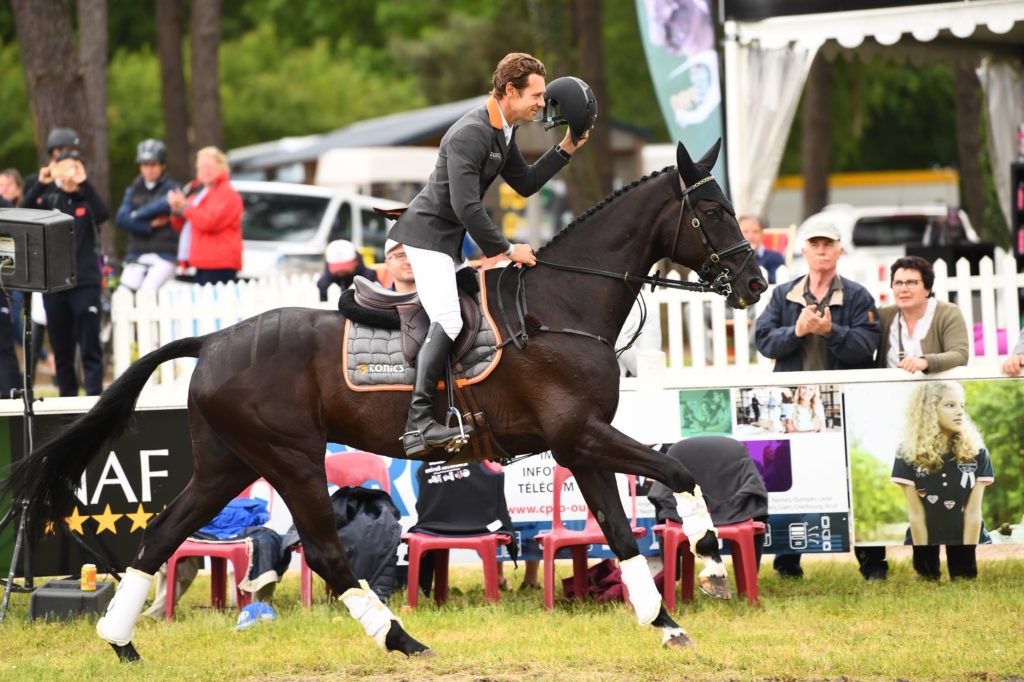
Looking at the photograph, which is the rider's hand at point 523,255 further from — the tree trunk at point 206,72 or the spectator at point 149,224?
the tree trunk at point 206,72

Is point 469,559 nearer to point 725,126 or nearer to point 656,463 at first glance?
point 656,463

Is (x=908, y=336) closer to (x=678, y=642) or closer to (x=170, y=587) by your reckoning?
(x=678, y=642)

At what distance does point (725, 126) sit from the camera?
601 inches

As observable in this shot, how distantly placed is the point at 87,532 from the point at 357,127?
30.4m

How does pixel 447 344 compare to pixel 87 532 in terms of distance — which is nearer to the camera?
pixel 447 344

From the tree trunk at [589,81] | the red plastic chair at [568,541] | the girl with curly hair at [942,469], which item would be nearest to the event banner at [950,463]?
the girl with curly hair at [942,469]

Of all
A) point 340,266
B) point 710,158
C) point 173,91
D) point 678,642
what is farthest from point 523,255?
point 173,91

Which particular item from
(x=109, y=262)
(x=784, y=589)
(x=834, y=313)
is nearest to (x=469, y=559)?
(x=784, y=589)

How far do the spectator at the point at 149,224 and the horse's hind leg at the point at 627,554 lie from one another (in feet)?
26.8

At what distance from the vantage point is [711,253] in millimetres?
6930

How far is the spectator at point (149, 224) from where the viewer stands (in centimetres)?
1407

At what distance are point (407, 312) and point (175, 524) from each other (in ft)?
5.21

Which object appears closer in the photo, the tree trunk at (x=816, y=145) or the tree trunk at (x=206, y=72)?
the tree trunk at (x=206, y=72)

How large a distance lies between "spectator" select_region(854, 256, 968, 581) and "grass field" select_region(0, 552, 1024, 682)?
218mm
